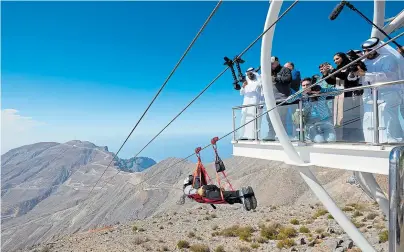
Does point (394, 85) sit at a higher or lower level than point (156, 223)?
higher

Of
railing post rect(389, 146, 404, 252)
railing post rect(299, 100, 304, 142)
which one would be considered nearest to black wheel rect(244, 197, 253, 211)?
railing post rect(299, 100, 304, 142)

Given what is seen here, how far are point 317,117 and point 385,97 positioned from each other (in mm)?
1666

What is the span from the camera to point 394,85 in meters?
5.83

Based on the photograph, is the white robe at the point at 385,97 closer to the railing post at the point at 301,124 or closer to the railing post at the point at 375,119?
the railing post at the point at 375,119

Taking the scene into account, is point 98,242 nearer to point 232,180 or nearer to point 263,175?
point 263,175

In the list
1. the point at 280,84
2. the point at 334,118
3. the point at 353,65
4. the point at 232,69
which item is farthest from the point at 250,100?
the point at 353,65

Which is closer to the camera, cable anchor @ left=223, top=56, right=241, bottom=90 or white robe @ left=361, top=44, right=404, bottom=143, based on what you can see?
white robe @ left=361, top=44, right=404, bottom=143

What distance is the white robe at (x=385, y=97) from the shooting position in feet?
19.0

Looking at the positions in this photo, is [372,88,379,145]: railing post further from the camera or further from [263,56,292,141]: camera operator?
[263,56,292,141]: camera operator

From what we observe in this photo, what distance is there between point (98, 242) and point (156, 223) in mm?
7387

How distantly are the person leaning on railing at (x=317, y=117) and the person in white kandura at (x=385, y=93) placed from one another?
651mm

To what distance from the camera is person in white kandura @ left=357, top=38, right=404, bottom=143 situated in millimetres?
5781

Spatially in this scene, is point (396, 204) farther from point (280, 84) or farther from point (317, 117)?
point (280, 84)

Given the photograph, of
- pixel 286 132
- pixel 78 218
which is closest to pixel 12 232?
pixel 78 218
